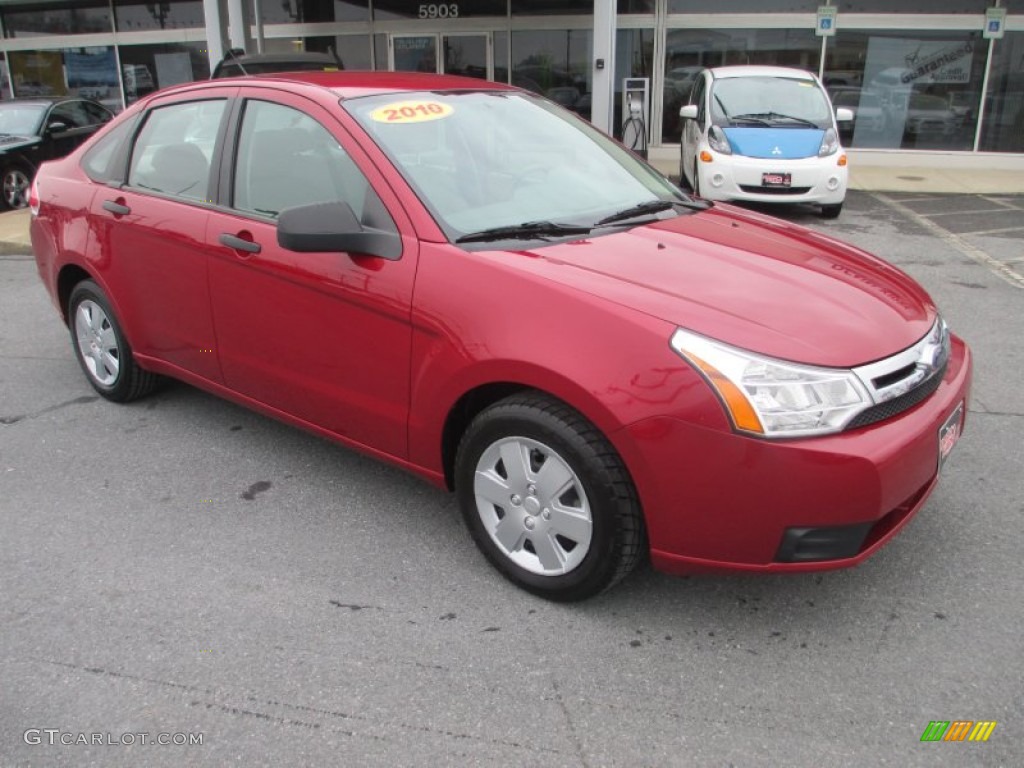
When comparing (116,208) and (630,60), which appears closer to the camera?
(116,208)

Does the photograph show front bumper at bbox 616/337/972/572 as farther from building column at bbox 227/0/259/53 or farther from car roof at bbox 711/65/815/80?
building column at bbox 227/0/259/53

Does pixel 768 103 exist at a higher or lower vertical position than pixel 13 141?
higher

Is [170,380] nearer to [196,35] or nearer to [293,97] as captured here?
[293,97]

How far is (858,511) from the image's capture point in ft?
8.15

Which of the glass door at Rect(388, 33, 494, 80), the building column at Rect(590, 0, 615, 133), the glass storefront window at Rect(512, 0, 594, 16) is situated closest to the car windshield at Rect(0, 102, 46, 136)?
the glass door at Rect(388, 33, 494, 80)

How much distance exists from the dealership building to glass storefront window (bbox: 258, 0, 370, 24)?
3 cm

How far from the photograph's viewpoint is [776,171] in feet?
33.7

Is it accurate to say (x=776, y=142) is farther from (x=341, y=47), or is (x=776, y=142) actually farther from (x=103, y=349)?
(x=341, y=47)

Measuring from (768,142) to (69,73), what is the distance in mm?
15931

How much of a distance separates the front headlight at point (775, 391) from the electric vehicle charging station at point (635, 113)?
1246 cm

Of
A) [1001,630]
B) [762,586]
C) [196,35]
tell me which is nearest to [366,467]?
[762,586]

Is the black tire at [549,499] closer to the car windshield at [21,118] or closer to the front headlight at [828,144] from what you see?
the front headlight at [828,144]

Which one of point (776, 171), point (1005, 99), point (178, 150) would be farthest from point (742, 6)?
point (178, 150)

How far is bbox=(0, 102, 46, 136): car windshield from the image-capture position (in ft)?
38.6
